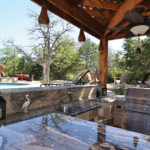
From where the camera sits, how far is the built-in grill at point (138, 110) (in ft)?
8.86

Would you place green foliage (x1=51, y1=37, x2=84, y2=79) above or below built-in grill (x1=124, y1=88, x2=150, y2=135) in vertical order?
above

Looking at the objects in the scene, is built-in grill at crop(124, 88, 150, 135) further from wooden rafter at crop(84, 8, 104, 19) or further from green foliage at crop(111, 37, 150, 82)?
green foliage at crop(111, 37, 150, 82)

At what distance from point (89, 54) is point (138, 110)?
1537 centimetres

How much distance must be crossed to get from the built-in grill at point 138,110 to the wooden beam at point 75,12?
188 centimetres

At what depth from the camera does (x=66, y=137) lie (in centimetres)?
63

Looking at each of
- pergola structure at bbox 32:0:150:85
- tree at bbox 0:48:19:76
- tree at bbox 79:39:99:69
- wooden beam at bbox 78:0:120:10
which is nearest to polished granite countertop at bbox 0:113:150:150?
pergola structure at bbox 32:0:150:85

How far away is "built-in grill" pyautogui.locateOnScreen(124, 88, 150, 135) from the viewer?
2.70 m

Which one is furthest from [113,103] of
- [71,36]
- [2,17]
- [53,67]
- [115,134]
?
[2,17]

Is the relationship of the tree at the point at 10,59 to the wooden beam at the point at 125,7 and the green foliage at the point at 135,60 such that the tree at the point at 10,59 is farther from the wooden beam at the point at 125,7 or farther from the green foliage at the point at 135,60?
the wooden beam at the point at 125,7

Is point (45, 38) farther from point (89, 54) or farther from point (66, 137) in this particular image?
point (66, 137)

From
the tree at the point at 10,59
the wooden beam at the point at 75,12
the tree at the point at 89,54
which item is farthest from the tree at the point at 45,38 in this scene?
the wooden beam at the point at 75,12

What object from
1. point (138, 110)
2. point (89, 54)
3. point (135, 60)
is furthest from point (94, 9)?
point (89, 54)

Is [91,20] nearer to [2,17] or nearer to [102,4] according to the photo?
[102,4]

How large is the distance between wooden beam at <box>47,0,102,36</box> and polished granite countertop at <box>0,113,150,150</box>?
1862 millimetres
